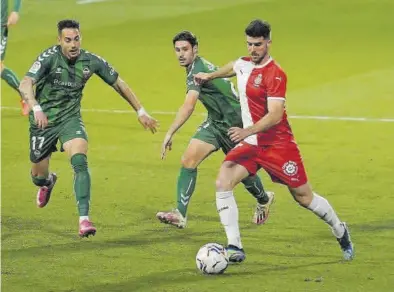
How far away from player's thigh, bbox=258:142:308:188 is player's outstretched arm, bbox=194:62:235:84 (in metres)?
0.89

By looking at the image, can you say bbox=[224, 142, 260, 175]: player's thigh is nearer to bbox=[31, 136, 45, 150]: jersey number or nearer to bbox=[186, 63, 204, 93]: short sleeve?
bbox=[186, 63, 204, 93]: short sleeve

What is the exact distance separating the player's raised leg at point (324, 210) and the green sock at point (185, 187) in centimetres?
173

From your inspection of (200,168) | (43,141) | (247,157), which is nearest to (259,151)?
(247,157)

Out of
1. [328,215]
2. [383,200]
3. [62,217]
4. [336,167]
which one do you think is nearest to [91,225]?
[62,217]

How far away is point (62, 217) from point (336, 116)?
22.5 feet

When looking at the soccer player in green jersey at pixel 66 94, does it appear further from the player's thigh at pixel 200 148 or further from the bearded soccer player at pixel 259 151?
the bearded soccer player at pixel 259 151

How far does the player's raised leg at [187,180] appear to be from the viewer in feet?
44.0

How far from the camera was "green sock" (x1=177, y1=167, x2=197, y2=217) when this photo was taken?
13500 mm

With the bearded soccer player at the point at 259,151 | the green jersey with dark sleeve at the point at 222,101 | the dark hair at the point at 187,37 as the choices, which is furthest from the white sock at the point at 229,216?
the dark hair at the point at 187,37

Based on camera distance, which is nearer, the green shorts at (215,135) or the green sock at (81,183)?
the green sock at (81,183)

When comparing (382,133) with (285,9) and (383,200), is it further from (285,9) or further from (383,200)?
(285,9)

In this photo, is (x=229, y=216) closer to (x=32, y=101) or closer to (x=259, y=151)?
(x=259, y=151)

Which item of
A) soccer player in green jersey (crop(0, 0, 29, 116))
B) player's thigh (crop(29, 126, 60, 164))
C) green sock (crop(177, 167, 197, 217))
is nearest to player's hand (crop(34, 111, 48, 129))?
player's thigh (crop(29, 126, 60, 164))

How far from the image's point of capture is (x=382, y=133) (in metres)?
18.6
